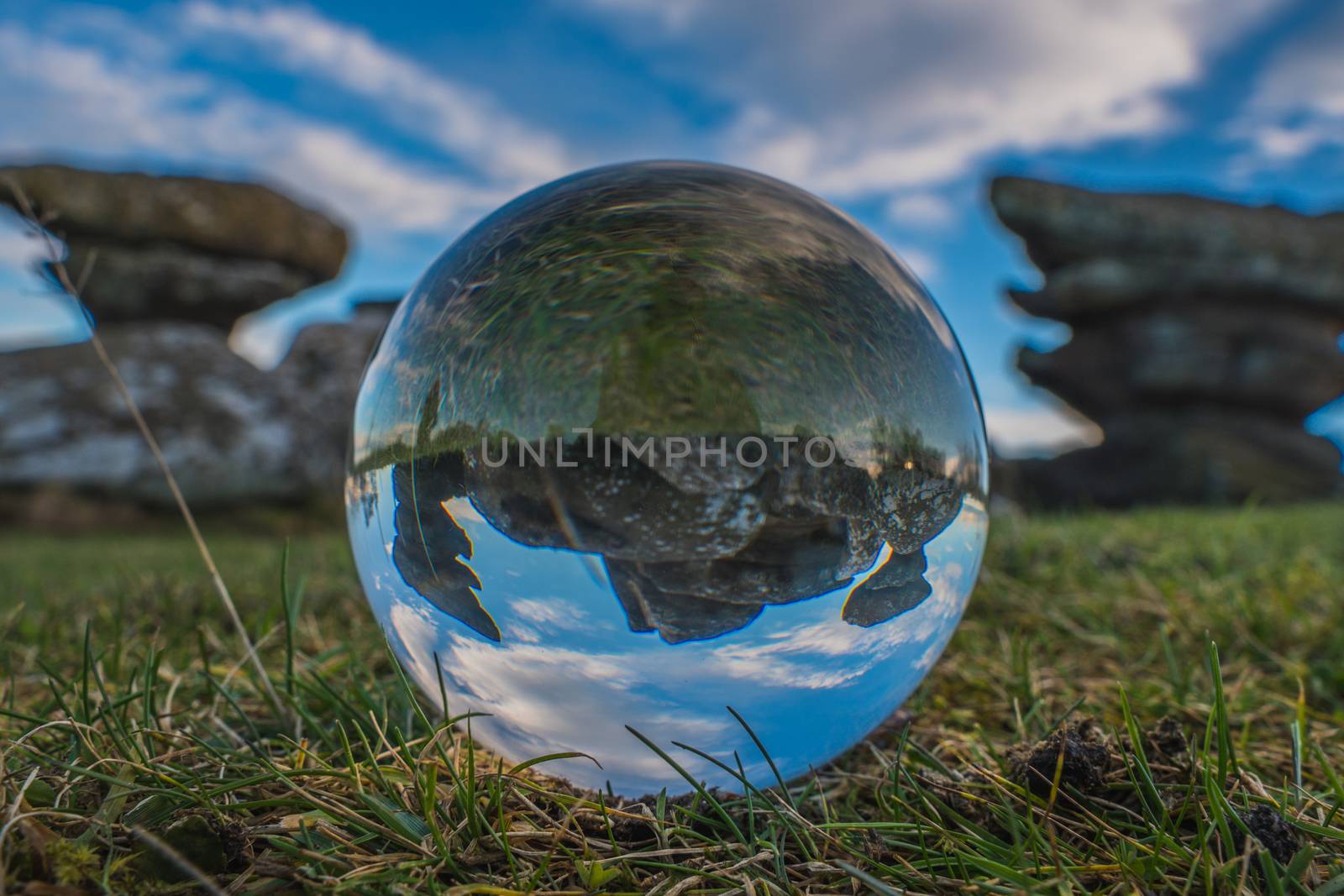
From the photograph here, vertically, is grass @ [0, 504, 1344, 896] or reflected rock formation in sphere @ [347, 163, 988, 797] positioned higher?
reflected rock formation in sphere @ [347, 163, 988, 797]

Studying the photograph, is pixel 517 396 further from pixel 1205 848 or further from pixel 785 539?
pixel 1205 848

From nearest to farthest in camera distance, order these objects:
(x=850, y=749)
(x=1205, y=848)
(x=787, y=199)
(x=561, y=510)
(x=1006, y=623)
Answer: (x=1205, y=848), (x=561, y=510), (x=787, y=199), (x=850, y=749), (x=1006, y=623)

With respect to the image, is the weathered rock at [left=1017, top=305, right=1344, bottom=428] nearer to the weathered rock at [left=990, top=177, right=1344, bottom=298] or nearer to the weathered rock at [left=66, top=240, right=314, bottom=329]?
the weathered rock at [left=990, top=177, right=1344, bottom=298]

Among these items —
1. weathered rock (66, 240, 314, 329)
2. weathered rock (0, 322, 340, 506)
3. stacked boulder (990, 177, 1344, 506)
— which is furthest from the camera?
stacked boulder (990, 177, 1344, 506)

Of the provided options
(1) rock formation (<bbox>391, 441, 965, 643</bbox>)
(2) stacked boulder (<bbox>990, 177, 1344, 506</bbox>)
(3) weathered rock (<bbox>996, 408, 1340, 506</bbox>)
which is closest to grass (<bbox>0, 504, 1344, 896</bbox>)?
(1) rock formation (<bbox>391, 441, 965, 643</bbox>)

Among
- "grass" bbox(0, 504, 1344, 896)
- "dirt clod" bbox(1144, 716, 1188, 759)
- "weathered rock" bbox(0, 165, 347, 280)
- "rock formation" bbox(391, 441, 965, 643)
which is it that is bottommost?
"grass" bbox(0, 504, 1344, 896)

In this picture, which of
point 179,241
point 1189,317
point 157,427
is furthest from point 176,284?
point 1189,317

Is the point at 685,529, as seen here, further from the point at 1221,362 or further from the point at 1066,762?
the point at 1221,362

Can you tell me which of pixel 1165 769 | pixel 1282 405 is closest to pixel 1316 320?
pixel 1282 405
